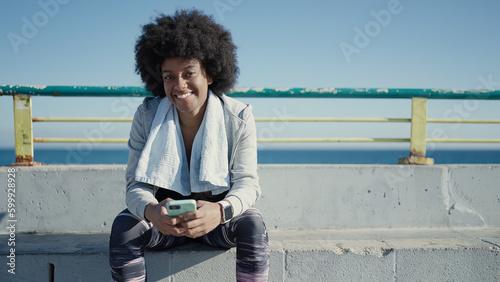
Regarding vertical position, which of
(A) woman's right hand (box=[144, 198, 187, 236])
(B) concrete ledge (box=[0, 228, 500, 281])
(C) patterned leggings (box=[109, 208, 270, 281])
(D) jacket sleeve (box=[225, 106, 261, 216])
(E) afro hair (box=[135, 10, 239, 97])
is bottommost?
(B) concrete ledge (box=[0, 228, 500, 281])

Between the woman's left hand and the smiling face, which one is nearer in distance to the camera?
the woman's left hand

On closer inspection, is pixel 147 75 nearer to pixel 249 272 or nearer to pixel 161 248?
pixel 161 248

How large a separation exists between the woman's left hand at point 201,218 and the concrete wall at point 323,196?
1.11 metres

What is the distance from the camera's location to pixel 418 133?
2.99m

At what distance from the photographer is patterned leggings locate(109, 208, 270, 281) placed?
1.64 m

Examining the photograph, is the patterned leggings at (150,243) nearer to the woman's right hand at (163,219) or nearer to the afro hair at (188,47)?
the woman's right hand at (163,219)

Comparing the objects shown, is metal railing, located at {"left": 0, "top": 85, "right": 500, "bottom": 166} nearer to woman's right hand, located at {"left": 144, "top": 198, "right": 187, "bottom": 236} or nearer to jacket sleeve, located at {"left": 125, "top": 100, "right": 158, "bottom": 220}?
jacket sleeve, located at {"left": 125, "top": 100, "right": 158, "bottom": 220}

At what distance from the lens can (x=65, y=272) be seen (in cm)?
205

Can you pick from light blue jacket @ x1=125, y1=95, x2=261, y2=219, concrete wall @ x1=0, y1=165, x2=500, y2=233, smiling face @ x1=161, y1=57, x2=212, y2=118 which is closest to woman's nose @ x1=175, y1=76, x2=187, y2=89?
smiling face @ x1=161, y1=57, x2=212, y2=118

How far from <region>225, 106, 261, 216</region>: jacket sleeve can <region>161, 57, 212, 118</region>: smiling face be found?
0.98 feet

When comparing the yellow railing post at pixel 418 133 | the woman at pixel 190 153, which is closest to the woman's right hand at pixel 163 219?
the woman at pixel 190 153

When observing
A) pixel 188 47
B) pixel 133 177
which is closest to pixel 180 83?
pixel 188 47

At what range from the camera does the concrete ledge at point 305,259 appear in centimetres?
202

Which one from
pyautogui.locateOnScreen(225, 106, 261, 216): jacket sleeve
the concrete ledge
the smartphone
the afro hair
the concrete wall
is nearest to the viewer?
the smartphone
